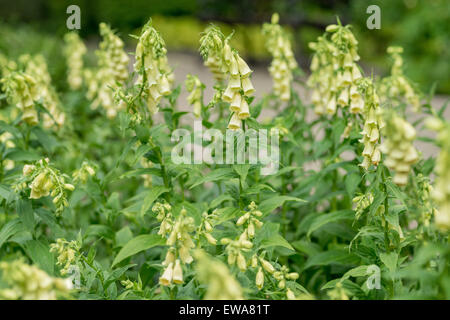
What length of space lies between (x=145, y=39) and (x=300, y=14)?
7.91 metres

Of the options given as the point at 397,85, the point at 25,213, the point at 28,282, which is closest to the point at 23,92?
the point at 25,213

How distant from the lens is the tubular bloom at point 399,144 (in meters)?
1.66

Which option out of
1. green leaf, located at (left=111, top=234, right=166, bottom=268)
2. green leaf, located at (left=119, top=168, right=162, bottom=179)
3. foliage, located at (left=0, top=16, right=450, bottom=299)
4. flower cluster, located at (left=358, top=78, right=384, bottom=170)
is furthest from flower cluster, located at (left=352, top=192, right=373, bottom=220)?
green leaf, located at (left=119, top=168, right=162, bottom=179)

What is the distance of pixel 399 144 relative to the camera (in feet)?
5.60

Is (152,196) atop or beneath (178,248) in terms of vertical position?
atop

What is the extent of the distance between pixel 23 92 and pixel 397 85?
90.8 inches

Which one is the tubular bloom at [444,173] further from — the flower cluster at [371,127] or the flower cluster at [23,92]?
the flower cluster at [23,92]

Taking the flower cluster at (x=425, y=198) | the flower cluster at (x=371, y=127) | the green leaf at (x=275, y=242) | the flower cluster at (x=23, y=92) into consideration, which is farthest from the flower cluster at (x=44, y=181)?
the flower cluster at (x=425, y=198)

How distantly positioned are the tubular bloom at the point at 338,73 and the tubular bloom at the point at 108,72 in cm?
120

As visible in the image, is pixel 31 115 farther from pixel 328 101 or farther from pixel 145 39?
pixel 328 101

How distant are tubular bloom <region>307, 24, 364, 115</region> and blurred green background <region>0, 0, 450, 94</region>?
2.86 m

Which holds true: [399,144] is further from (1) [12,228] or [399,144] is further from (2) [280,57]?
(2) [280,57]

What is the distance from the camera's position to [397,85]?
3422 mm

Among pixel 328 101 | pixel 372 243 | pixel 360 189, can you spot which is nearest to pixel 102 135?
pixel 328 101
